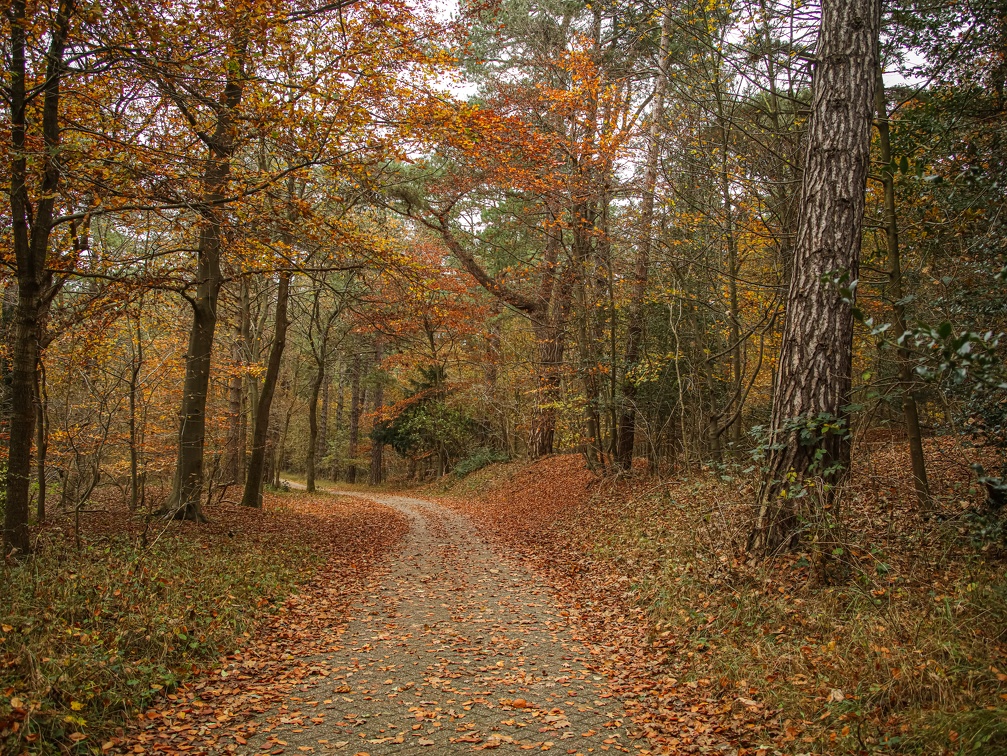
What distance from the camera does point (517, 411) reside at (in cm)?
2342

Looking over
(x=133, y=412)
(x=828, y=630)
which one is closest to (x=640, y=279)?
(x=828, y=630)

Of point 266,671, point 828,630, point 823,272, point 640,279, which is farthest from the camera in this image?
point 640,279

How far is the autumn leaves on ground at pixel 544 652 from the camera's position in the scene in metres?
3.70

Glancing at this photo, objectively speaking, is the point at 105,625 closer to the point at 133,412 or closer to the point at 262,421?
the point at 133,412

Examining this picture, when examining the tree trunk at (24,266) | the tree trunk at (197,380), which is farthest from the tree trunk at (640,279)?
the tree trunk at (24,266)

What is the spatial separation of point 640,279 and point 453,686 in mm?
10157

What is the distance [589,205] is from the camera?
13523 mm

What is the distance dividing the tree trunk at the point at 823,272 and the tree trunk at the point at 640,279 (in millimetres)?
5845

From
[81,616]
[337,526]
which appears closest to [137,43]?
[81,616]

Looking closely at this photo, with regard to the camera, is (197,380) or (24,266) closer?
(24,266)

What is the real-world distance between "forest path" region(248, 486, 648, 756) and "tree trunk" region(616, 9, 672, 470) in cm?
691

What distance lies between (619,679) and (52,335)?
8374 mm

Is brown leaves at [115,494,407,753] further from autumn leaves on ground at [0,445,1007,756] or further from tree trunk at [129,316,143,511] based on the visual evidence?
tree trunk at [129,316,143,511]

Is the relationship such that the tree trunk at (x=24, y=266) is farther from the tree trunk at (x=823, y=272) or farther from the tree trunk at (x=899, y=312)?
the tree trunk at (x=899, y=312)
